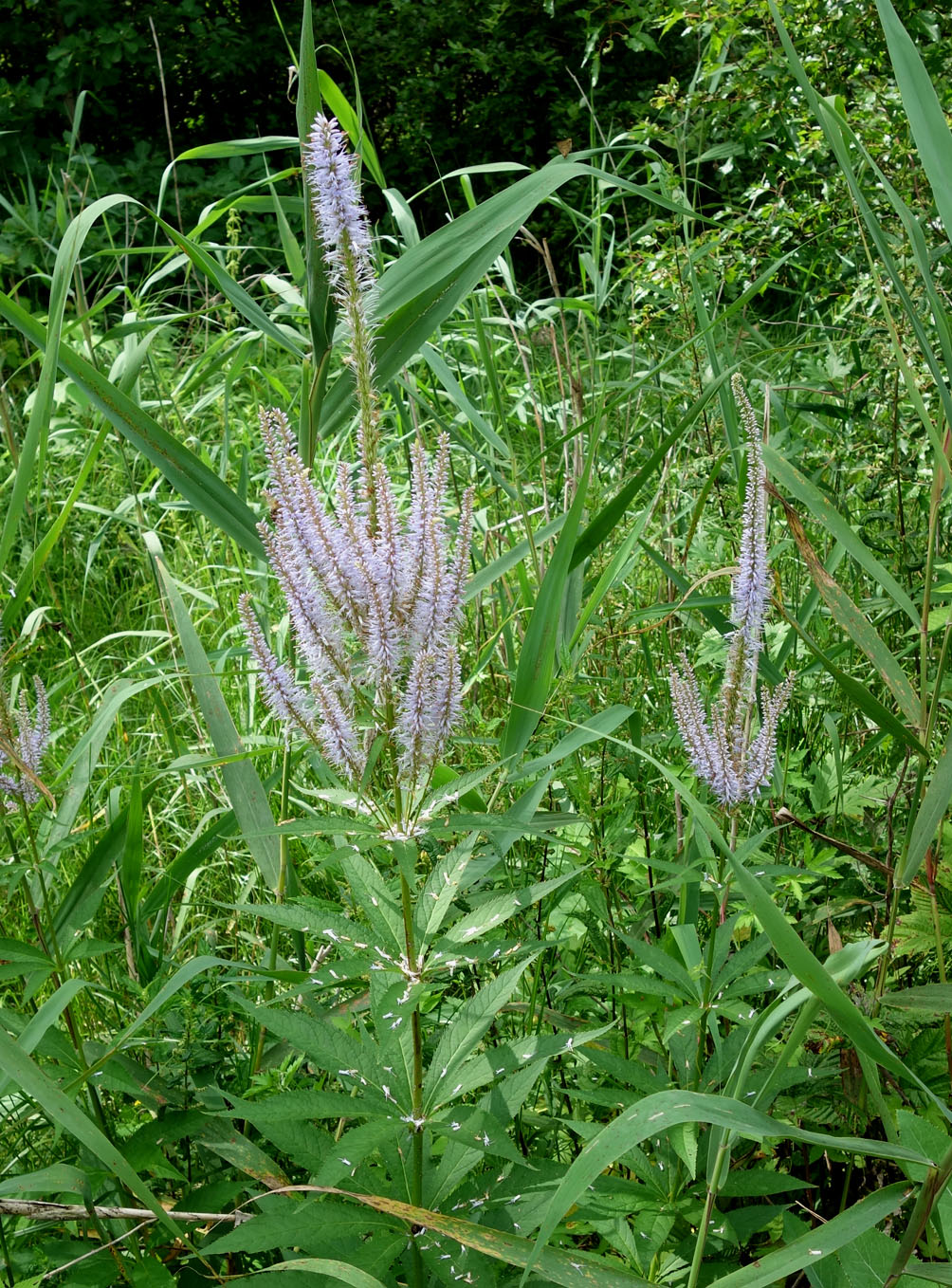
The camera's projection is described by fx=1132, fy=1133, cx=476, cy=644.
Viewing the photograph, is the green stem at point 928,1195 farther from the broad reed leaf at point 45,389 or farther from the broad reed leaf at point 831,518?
the broad reed leaf at point 45,389

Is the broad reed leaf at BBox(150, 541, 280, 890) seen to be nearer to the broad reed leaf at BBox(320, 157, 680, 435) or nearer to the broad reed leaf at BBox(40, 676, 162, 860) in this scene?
the broad reed leaf at BBox(40, 676, 162, 860)

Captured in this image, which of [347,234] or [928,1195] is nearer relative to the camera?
[928,1195]

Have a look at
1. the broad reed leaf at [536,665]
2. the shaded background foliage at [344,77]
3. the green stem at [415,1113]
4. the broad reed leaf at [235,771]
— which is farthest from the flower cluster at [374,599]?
the shaded background foliage at [344,77]

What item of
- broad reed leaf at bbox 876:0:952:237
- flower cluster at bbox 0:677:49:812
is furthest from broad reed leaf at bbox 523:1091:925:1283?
flower cluster at bbox 0:677:49:812

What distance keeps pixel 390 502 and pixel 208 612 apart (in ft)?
Answer: 8.15

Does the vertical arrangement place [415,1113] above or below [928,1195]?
below

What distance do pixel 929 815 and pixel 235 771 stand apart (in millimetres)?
913

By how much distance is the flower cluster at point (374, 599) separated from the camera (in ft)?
3.59

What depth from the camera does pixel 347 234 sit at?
1124 mm

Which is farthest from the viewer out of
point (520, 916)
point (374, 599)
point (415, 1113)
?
point (520, 916)

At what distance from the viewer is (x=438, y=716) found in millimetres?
1146

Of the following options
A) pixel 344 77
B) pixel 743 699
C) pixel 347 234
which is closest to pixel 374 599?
pixel 347 234

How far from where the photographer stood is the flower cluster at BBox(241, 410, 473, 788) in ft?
3.59

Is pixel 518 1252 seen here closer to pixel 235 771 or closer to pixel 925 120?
pixel 235 771
